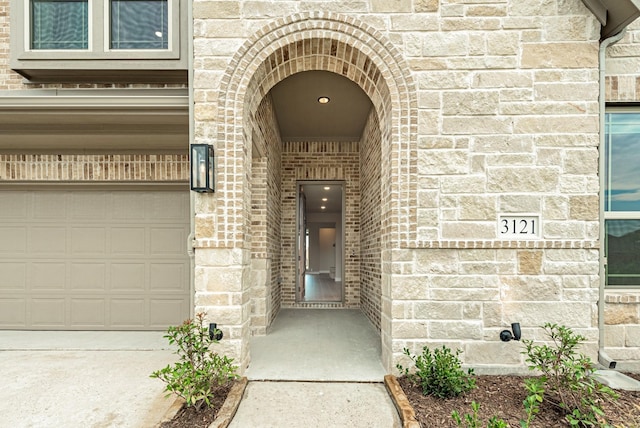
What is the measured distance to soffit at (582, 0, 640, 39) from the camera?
9.51 ft

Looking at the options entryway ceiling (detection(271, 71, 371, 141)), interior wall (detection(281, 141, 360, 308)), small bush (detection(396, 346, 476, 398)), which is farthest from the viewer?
interior wall (detection(281, 141, 360, 308))

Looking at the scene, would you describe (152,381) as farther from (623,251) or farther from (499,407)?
(623,251)

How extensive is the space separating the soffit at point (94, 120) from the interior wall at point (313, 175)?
232 centimetres

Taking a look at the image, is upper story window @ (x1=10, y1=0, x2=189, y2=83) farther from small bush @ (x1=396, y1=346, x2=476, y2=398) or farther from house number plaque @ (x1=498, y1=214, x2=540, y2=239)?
small bush @ (x1=396, y1=346, x2=476, y2=398)

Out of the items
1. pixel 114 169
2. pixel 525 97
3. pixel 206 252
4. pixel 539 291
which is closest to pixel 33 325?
pixel 114 169

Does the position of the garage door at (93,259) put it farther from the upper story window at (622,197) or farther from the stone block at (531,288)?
the upper story window at (622,197)

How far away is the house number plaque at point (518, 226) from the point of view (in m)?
3.10

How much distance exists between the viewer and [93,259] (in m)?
4.70

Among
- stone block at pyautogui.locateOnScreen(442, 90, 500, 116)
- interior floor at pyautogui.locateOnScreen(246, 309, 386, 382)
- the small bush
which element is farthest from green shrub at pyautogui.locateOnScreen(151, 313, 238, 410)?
stone block at pyautogui.locateOnScreen(442, 90, 500, 116)

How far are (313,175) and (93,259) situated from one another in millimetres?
3878

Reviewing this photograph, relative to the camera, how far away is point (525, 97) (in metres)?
3.12

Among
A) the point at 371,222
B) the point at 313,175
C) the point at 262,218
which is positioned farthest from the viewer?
the point at 313,175

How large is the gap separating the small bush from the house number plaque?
1234 millimetres

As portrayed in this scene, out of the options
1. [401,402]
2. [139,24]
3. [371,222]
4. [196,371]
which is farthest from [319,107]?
[401,402]
